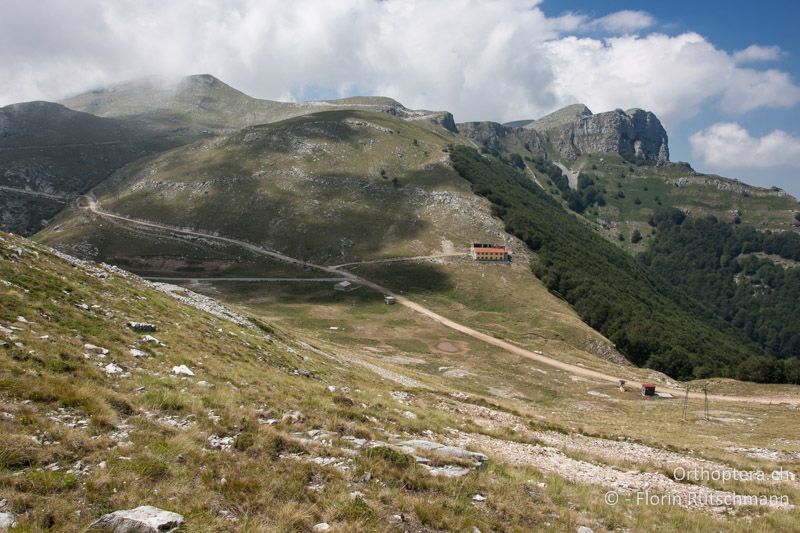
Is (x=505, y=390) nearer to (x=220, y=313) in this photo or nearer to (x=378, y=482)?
(x=220, y=313)

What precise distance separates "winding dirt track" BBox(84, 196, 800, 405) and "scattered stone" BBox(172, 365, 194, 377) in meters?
58.9

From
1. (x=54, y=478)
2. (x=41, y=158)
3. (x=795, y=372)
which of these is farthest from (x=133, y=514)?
(x=41, y=158)

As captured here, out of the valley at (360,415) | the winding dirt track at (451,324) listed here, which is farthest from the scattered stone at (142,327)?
the winding dirt track at (451,324)

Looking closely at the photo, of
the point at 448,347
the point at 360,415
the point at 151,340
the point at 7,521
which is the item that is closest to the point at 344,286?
the point at 448,347

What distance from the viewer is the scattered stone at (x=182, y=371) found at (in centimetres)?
1903

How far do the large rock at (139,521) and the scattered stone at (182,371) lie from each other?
34.8 ft

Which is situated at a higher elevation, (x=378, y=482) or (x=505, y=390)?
(x=378, y=482)

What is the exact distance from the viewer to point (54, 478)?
963cm

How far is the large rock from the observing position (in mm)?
8469

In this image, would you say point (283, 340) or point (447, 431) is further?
point (283, 340)

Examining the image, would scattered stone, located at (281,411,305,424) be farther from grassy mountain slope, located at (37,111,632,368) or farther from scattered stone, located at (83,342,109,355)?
grassy mountain slope, located at (37,111,632,368)

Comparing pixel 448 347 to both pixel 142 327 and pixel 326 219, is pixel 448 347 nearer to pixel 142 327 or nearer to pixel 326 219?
pixel 142 327

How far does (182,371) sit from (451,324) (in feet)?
234

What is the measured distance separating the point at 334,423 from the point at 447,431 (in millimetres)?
6106
